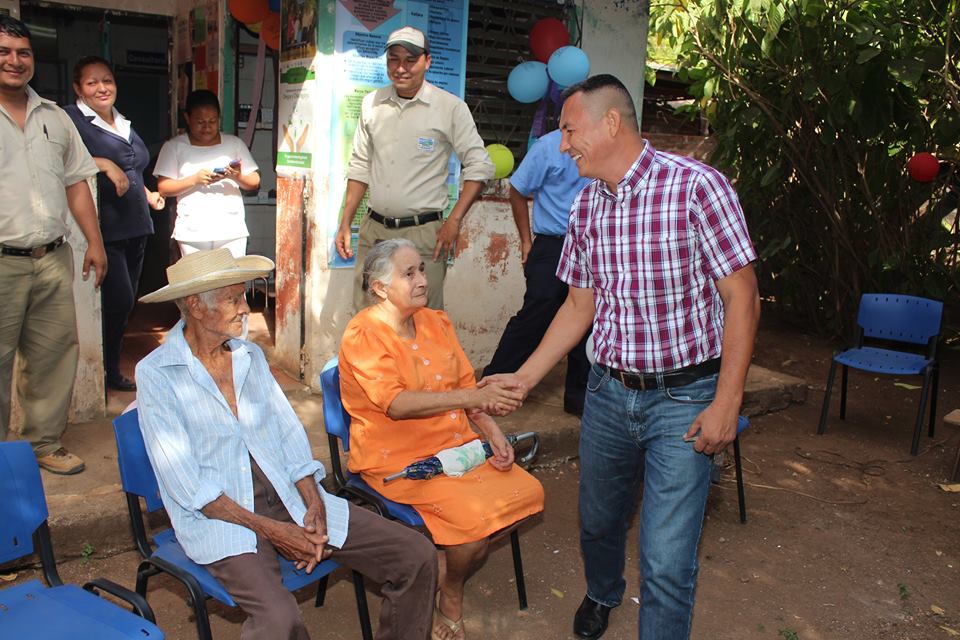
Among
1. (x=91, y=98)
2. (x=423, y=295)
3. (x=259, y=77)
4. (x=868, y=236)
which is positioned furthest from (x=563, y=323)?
(x=868, y=236)

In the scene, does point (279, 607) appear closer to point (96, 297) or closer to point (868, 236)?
point (96, 297)

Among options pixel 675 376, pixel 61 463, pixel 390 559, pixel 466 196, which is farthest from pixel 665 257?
pixel 61 463

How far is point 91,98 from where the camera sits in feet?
16.6

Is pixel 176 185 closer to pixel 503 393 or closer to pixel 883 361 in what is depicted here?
pixel 503 393

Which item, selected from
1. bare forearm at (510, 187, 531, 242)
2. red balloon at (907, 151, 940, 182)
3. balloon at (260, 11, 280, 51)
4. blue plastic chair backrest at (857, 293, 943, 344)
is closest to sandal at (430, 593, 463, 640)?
bare forearm at (510, 187, 531, 242)

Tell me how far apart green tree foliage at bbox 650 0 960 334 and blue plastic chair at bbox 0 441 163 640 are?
6.34 meters

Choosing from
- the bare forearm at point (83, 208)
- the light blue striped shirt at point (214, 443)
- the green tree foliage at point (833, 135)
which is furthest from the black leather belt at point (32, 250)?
the green tree foliage at point (833, 135)

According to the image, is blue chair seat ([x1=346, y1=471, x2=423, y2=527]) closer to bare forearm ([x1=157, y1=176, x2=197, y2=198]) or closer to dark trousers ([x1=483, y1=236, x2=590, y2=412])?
dark trousers ([x1=483, y1=236, x2=590, y2=412])

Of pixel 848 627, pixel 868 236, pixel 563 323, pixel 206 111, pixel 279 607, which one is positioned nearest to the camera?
pixel 279 607

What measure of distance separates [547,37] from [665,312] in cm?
388

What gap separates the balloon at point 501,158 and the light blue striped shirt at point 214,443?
3.34 m

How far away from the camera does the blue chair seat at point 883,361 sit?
6.13 metres

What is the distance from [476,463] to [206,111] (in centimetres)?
347

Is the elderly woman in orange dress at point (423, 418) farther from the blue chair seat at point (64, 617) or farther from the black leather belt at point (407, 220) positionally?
the black leather belt at point (407, 220)
